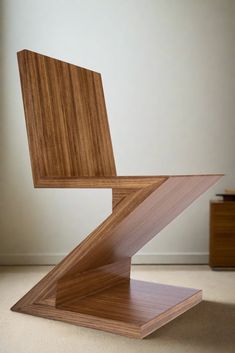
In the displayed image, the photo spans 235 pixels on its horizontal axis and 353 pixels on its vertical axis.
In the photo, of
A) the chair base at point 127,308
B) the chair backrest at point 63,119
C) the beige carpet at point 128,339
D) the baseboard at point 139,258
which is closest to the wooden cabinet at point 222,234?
the baseboard at point 139,258

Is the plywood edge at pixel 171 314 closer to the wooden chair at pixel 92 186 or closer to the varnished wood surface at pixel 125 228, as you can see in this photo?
the wooden chair at pixel 92 186

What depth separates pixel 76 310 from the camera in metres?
1.76

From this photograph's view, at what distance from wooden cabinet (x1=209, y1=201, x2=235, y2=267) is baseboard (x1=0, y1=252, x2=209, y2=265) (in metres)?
0.23

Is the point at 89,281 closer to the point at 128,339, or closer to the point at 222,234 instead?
the point at 128,339

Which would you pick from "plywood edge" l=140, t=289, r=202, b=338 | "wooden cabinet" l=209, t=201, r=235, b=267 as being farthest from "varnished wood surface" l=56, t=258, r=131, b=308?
"wooden cabinet" l=209, t=201, r=235, b=267

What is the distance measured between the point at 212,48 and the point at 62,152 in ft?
5.15

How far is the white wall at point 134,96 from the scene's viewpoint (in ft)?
9.83

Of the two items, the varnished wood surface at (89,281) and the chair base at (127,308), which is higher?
the varnished wood surface at (89,281)

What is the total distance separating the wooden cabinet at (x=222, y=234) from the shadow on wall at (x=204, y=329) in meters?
0.83

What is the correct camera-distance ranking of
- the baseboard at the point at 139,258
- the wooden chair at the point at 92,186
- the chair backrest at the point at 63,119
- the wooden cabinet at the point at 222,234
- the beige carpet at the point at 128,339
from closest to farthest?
the beige carpet at the point at 128,339 → the wooden chair at the point at 92,186 → the chair backrest at the point at 63,119 → the wooden cabinet at the point at 222,234 → the baseboard at the point at 139,258

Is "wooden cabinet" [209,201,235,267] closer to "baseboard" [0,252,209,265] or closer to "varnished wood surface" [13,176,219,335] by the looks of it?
"baseboard" [0,252,209,265]

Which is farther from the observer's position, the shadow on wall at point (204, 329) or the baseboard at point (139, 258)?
the baseboard at point (139, 258)

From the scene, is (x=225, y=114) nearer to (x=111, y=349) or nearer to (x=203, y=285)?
(x=203, y=285)

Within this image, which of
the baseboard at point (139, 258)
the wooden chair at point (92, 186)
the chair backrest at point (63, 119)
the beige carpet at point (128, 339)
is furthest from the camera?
the baseboard at point (139, 258)
